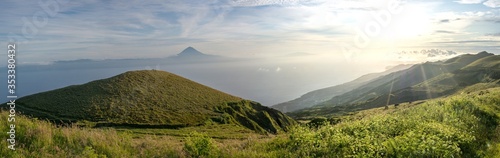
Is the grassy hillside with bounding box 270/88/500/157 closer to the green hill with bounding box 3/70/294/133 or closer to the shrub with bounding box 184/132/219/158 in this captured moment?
the shrub with bounding box 184/132/219/158

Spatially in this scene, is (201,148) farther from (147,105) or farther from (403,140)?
(147,105)

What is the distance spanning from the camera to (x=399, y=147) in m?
12.6

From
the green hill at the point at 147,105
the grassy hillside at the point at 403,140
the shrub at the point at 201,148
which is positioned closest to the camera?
the grassy hillside at the point at 403,140

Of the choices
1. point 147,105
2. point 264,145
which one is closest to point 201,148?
point 264,145

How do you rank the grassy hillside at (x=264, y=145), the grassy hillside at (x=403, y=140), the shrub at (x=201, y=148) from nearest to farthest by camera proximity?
the grassy hillside at (x=264, y=145), the grassy hillside at (x=403, y=140), the shrub at (x=201, y=148)

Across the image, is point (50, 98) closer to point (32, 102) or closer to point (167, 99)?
point (32, 102)

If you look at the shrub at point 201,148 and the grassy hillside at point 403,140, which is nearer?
the grassy hillside at point 403,140

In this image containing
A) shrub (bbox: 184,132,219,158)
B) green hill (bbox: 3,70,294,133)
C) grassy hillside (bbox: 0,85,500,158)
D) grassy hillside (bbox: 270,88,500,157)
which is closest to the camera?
grassy hillside (bbox: 0,85,500,158)

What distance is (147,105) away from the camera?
106812mm

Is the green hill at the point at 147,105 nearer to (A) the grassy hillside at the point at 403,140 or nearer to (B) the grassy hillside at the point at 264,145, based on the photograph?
(B) the grassy hillside at the point at 264,145

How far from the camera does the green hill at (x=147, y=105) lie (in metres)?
92.3


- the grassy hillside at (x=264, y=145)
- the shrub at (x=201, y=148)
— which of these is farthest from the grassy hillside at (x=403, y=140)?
the shrub at (x=201, y=148)

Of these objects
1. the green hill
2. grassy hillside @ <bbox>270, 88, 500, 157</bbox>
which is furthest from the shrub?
the green hill

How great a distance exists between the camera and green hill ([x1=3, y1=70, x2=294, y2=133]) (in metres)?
92.3
